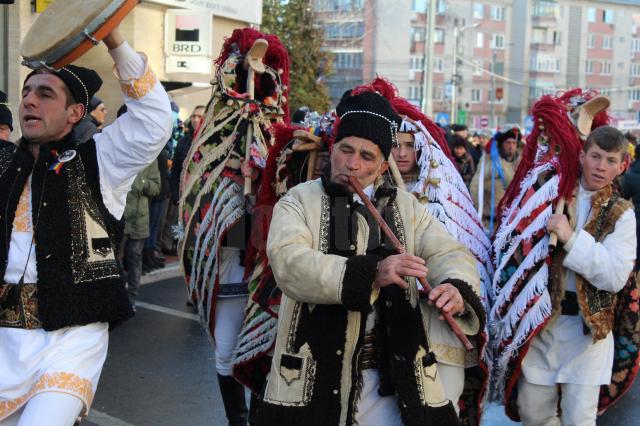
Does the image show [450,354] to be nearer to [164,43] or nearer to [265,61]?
[265,61]

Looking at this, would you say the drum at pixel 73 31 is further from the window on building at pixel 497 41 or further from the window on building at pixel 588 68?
the window on building at pixel 588 68

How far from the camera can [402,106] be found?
179 inches

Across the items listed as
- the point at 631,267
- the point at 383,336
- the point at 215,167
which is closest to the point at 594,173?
the point at 631,267

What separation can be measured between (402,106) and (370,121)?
1.43 m

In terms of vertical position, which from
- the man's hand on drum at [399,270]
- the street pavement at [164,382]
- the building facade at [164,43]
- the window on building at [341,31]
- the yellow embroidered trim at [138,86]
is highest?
the window on building at [341,31]

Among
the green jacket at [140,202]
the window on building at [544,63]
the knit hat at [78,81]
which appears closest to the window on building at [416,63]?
the window on building at [544,63]

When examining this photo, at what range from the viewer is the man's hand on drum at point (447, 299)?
2775 mm

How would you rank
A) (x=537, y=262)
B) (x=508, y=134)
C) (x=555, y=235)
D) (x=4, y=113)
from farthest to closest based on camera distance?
(x=508, y=134)
(x=4, y=113)
(x=537, y=262)
(x=555, y=235)

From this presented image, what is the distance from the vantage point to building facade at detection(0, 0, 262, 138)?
1183 cm

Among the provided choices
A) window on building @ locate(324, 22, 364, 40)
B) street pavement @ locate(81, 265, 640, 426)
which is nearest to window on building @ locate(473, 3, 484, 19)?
window on building @ locate(324, 22, 364, 40)

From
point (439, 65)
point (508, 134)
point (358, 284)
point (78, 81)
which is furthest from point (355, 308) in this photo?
point (439, 65)

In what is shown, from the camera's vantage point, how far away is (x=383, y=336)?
10.0 ft

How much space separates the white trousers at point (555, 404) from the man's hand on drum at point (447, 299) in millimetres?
1759

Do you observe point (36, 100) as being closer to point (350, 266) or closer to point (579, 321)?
A: point (350, 266)
